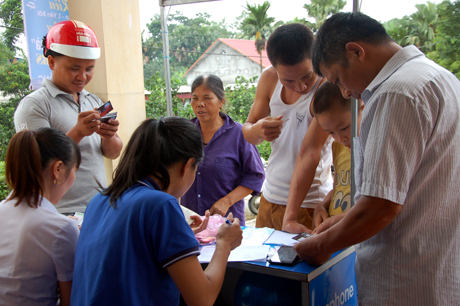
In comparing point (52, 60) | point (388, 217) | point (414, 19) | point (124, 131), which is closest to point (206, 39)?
point (414, 19)

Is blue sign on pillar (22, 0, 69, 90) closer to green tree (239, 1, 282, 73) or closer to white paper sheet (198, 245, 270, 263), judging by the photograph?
white paper sheet (198, 245, 270, 263)

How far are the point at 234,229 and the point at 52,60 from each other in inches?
64.4

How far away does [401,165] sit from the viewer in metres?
1.07

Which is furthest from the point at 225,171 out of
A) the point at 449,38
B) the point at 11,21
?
the point at 449,38

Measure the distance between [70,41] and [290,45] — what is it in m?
1.32

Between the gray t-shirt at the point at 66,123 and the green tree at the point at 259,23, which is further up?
the green tree at the point at 259,23

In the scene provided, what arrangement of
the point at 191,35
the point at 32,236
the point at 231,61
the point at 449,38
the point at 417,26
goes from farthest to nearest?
the point at 191,35
the point at 231,61
the point at 417,26
the point at 449,38
the point at 32,236

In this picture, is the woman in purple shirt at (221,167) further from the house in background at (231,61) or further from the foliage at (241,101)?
the house in background at (231,61)

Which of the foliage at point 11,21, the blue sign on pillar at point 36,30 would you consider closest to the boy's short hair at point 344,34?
the blue sign on pillar at point 36,30

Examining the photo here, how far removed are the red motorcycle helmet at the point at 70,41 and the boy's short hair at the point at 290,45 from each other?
44.8 inches

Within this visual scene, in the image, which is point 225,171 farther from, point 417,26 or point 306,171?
point 417,26

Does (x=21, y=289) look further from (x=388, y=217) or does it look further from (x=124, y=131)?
(x=124, y=131)

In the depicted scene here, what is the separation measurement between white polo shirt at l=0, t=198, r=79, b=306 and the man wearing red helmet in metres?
0.79

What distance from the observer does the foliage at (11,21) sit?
526cm
